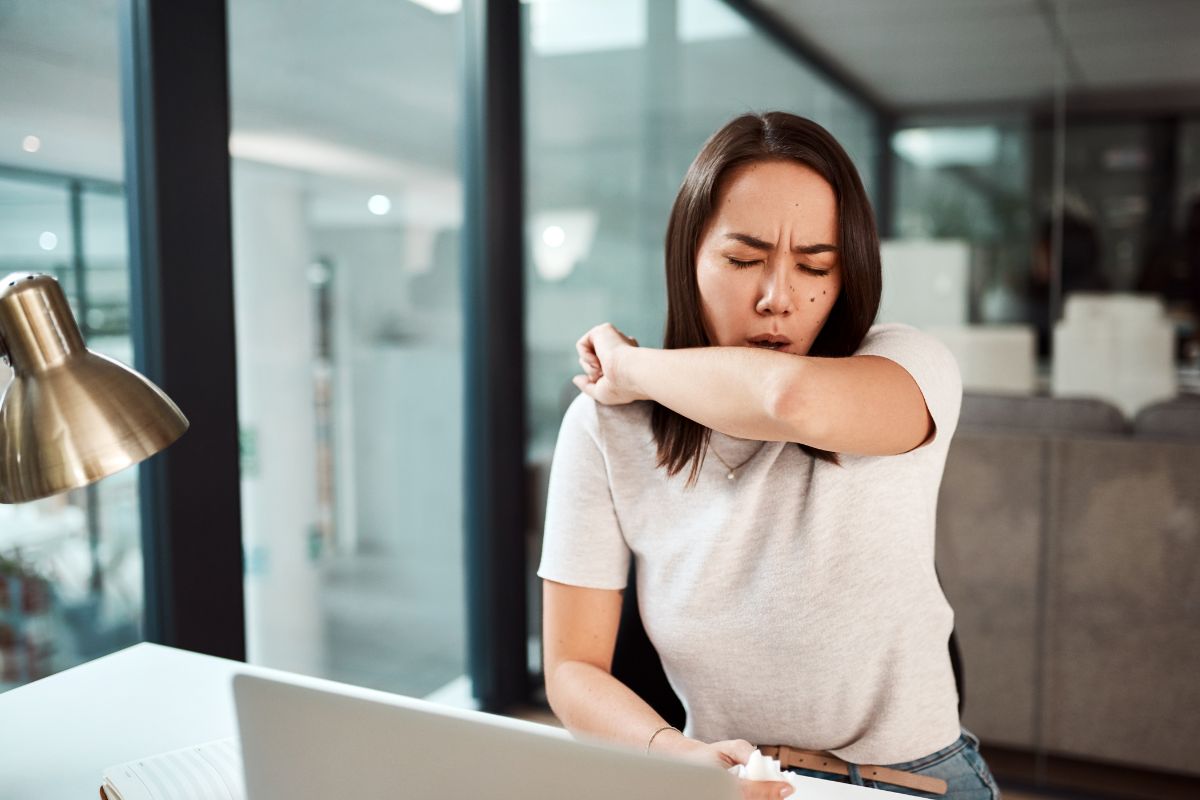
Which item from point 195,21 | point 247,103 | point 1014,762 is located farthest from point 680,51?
point 1014,762

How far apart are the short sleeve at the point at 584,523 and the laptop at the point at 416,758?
56 cm

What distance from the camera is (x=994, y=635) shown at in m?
2.55

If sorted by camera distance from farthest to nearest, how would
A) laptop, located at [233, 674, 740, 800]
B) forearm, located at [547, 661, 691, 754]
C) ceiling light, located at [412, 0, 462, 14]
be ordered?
ceiling light, located at [412, 0, 462, 14] < forearm, located at [547, 661, 691, 754] < laptop, located at [233, 674, 740, 800]

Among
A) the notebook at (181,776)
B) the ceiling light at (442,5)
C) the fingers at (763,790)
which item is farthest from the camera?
the ceiling light at (442,5)

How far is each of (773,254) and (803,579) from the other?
389mm

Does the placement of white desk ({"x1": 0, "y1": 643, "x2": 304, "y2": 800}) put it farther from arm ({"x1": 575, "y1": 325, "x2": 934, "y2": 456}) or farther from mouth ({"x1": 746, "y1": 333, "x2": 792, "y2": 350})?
mouth ({"x1": 746, "y1": 333, "x2": 792, "y2": 350})

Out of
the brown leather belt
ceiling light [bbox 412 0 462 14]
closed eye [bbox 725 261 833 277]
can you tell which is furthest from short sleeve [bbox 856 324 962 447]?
ceiling light [bbox 412 0 462 14]

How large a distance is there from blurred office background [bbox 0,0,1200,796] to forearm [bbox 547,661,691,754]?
2.98 ft

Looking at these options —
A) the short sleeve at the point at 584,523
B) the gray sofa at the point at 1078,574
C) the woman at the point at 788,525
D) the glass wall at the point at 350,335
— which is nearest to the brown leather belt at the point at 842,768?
the woman at the point at 788,525

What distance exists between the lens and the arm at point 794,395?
1.01 meters

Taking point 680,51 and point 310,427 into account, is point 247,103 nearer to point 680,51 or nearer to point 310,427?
point 310,427

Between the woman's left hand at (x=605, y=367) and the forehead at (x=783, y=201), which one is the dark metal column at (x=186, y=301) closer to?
the woman's left hand at (x=605, y=367)

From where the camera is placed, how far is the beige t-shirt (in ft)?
3.75

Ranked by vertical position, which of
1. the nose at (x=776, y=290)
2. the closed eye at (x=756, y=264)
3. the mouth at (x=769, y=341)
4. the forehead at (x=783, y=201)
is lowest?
the mouth at (x=769, y=341)
